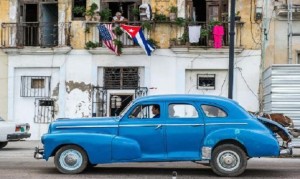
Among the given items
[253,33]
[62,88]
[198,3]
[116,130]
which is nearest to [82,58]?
[62,88]

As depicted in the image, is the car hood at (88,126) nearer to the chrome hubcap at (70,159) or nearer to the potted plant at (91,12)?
the chrome hubcap at (70,159)

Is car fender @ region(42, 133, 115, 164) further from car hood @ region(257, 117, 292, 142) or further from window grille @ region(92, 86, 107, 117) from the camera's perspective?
window grille @ region(92, 86, 107, 117)

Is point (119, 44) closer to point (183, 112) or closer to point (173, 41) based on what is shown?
point (173, 41)

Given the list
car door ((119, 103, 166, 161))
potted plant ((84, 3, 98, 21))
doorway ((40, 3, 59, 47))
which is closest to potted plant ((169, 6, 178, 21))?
potted plant ((84, 3, 98, 21))

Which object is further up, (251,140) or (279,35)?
(279,35)

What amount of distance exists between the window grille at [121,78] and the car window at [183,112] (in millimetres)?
13176

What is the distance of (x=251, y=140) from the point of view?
12.6 meters

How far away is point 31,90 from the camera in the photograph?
1061 inches

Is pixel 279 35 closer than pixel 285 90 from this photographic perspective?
No

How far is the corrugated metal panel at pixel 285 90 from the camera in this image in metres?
22.0

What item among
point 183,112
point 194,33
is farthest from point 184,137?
point 194,33

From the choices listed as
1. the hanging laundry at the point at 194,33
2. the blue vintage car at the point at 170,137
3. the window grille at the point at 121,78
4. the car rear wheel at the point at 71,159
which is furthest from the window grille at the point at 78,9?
the car rear wheel at the point at 71,159

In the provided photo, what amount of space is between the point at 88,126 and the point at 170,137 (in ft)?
5.92

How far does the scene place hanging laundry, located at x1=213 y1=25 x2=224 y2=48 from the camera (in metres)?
25.3
